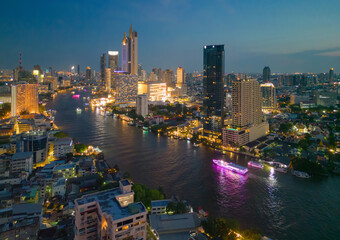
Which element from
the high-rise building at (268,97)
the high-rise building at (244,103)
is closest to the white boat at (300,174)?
the high-rise building at (244,103)

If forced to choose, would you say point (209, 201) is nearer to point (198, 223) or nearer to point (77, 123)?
point (198, 223)

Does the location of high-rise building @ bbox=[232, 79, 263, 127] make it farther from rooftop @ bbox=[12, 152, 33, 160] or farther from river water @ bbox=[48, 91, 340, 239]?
rooftop @ bbox=[12, 152, 33, 160]

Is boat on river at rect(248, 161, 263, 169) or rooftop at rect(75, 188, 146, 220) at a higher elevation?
rooftop at rect(75, 188, 146, 220)

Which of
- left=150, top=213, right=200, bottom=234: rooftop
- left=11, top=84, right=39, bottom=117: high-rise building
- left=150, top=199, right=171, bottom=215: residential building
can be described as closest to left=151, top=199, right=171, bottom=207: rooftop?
left=150, top=199, right=171, bottom=215: residential building

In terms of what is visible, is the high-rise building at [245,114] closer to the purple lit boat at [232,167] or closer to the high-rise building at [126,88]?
the purple lit boat at [232,167]

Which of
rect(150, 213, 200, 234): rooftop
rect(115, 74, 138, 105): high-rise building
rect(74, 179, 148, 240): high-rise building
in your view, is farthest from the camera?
rect(115, 74, 138, 105): high-rise building

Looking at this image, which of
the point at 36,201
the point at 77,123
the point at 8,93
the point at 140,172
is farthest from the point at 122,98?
the point at 36,201

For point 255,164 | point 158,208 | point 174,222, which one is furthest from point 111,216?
point 255,164
